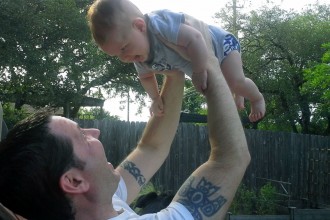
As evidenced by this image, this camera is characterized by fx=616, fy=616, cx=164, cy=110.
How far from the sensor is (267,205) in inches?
439

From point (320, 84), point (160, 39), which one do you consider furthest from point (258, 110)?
point (320, 84)

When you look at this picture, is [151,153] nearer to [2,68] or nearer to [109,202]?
[109,202]

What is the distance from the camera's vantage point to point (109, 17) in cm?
239

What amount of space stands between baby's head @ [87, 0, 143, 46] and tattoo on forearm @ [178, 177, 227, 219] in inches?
28.5

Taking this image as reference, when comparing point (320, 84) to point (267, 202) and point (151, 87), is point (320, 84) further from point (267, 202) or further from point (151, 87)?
point (151, 87)

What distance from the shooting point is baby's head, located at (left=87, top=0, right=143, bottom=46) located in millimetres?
2400

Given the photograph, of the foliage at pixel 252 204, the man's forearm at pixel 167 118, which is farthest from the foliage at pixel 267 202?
the man's forearm at pixel 167 118

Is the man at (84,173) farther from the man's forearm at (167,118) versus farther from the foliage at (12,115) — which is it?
the foliage at (12,115)

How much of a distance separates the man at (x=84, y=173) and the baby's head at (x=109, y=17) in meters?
0.44

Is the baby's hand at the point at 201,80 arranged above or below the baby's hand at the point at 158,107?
above

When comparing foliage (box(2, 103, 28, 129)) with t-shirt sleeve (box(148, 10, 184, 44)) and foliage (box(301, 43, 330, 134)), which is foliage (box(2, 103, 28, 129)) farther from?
t-shirt sleeve (box(148, 10, 184, 44))

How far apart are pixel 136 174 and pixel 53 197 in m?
0.74

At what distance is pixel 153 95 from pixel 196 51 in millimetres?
512

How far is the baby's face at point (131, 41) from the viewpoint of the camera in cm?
241
